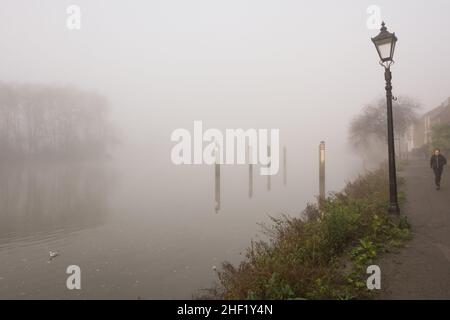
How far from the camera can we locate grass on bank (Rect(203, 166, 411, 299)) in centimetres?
467

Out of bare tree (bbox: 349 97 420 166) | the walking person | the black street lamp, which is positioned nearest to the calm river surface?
the black street lamp

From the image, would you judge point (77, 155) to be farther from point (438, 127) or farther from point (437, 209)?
point (437, 209)

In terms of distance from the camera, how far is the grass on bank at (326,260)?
4673mm

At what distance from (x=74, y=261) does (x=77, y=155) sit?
63599 millimetres

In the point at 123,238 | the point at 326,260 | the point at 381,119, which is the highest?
the point at 381,119

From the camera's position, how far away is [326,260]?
19.7ft

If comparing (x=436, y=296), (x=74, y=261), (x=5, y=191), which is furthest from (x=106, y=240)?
(x=5, y=191)

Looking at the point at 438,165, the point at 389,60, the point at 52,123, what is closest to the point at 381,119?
the point at 438,165

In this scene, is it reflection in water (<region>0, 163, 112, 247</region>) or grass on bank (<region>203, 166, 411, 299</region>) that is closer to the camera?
grass on bank (<region>203, 166, 411, 299</region>)

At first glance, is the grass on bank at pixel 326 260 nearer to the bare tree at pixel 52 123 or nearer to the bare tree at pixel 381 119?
the bare tree at pixel 381 119

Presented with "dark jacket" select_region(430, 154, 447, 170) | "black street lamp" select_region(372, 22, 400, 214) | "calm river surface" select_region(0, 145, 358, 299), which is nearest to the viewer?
"black street lamp" select_region(372, 22, 400, 214)

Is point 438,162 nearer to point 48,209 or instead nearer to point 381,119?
point 48,209

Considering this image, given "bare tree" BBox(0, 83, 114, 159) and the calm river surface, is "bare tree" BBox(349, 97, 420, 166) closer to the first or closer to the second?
the calm river surface

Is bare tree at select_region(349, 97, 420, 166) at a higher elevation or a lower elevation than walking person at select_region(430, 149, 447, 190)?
higher
